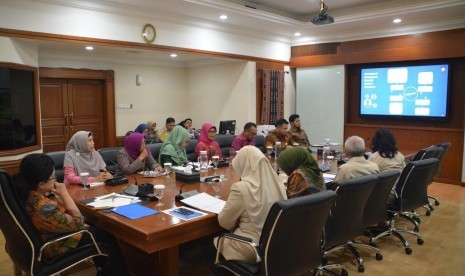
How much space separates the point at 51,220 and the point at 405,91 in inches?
249

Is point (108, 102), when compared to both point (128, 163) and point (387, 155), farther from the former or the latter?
point (387, 155)

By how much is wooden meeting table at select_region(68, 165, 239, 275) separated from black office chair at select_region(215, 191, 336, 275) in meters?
0.21

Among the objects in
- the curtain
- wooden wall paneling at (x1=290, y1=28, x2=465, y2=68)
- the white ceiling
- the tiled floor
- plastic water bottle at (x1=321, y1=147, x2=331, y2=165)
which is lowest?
the tiled floor

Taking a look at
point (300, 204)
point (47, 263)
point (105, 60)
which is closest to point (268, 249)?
point (300, 204)

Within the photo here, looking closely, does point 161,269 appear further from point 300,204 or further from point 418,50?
point 418,50

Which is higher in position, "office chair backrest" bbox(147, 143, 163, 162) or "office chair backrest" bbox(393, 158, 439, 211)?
"office chair backrest" bbox(147, 143, 163, 162)

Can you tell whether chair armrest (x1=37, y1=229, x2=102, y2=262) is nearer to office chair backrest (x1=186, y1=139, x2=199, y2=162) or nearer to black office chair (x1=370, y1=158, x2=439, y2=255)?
black office chair (x1=370, y1=158, x2=439, y2=255)

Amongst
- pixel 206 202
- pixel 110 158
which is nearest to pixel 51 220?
pixel 206 202

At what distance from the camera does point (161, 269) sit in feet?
8.18

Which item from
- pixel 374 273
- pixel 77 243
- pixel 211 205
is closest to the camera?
pixel 77 243

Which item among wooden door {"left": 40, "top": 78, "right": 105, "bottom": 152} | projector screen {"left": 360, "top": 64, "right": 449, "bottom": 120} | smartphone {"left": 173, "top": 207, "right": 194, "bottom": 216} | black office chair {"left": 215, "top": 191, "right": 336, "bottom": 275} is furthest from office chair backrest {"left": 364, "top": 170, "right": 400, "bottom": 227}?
wooden door {"left": 40, "top": 78, "right": 105, "bottom": 152}

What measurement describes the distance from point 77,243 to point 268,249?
1.27 meters

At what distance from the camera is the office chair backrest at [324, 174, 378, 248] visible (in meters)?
2.66

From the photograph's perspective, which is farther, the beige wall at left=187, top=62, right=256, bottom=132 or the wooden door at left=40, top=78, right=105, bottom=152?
the beige wall at left=187, top=62, right=256, bottom=132
